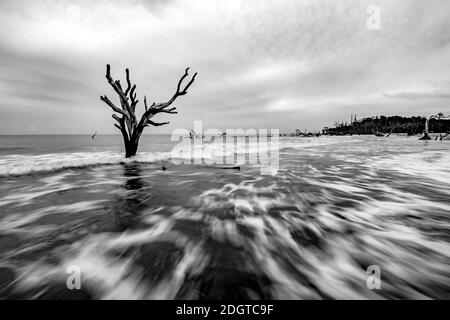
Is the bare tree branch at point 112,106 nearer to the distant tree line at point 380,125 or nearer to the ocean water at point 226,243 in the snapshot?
the ocean water at point 226,243

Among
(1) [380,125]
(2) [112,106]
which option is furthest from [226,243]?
(1) [380,125]

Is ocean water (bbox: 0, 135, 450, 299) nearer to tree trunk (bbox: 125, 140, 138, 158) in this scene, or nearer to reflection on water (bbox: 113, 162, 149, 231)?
reflection on water (bbox: 113, 162, 149, 231)

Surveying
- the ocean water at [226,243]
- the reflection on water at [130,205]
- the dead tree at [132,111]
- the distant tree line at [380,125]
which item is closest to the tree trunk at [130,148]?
the dead tree at [132,111]

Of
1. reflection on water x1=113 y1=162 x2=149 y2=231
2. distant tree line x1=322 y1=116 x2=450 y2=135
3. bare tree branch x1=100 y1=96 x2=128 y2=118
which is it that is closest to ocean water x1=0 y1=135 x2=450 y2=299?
reflection on water x1=113 y1=162 x2=149 y2=231

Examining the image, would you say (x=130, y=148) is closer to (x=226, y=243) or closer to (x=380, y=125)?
(x=226, y=243)

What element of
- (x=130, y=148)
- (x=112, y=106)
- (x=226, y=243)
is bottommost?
(x=226, y=243)

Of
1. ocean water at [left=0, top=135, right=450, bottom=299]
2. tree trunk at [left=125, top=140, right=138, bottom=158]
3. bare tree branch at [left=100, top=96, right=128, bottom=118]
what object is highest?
bare tree branch at [left=100, top=96, right=128, bottom=118]

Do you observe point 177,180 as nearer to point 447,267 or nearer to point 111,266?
point 111,266

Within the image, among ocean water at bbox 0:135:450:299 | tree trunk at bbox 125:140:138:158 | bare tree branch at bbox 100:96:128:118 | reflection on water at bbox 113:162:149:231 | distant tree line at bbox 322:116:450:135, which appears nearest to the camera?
ocean water at bbox 0:135:450:299

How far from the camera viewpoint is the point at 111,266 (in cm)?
238

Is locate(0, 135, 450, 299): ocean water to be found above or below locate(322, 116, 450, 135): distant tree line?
below

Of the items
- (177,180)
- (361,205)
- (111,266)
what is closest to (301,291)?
(111,266)
